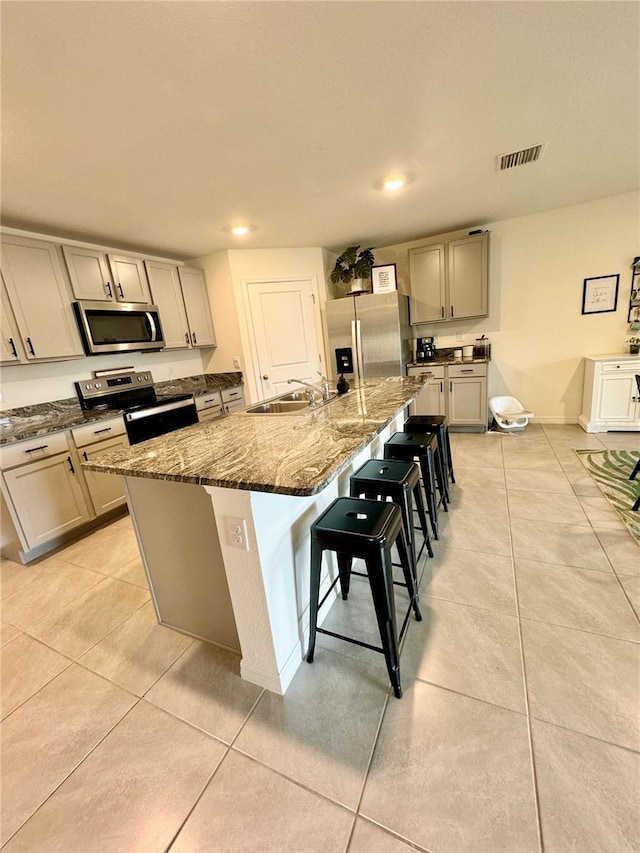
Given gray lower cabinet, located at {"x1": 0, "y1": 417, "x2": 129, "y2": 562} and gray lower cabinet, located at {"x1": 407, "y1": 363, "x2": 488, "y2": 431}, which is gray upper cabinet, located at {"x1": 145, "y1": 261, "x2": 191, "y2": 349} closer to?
gray lower cabinet, located at {"x1": 0, "y1": 417, "x2": 129, "y2": 562}

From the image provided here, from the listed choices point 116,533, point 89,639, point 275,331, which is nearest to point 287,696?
point 89,639

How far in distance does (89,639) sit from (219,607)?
0.80 metres

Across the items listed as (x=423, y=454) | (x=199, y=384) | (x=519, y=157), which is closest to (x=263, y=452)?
(x=423, y=454)

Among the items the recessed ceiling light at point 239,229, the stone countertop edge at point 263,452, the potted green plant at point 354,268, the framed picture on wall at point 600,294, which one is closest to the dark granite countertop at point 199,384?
the recessed ceiling light at point 239,229

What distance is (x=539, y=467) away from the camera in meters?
3.07

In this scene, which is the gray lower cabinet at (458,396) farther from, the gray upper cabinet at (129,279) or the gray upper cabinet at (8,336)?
the gray upper cabinet at (8,336)

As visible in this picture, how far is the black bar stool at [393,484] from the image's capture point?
161 centimetres

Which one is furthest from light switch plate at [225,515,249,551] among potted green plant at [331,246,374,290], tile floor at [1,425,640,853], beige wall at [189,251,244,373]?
potted green plant at [331,246,374,290]

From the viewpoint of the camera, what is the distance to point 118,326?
3.21 meters

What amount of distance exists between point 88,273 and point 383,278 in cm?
310

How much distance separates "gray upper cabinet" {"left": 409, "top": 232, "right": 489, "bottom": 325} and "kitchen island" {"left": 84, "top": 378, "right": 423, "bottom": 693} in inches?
122

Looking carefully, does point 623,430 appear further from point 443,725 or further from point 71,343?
point 71,343

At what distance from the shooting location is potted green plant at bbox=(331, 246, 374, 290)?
13.3ft

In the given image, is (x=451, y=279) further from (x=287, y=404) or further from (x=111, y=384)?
(x=111, y=384)
